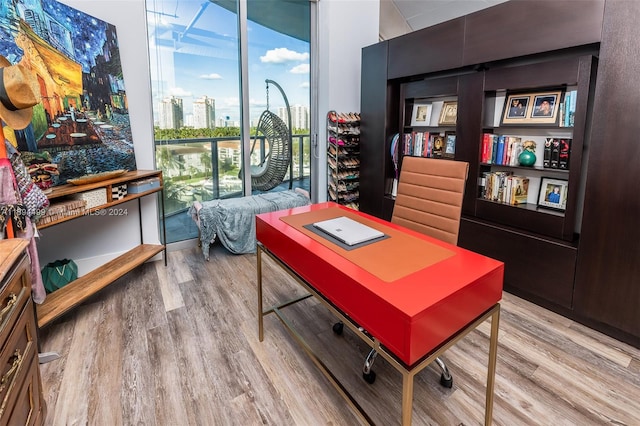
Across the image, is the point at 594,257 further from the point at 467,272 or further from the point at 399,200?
the point at 467,272

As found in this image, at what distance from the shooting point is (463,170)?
1.84 meters

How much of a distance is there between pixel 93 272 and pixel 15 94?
1.51 m

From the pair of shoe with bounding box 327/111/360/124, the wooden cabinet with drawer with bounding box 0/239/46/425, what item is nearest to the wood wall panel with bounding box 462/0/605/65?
the pair of shoe with bounding box 327/111/360/124

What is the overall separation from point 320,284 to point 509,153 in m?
2.22

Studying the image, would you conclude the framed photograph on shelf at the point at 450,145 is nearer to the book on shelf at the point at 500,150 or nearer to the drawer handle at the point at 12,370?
the book on shelf at the point at 500,150

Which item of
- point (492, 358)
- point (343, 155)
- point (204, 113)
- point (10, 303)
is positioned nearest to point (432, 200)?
point (492, 358)

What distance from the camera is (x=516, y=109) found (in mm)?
2795

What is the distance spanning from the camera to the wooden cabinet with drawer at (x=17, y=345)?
105 cm

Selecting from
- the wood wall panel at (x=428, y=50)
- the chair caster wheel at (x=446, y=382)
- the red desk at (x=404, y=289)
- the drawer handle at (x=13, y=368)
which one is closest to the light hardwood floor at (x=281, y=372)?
the chair caster wheel at (x=446, y=382)

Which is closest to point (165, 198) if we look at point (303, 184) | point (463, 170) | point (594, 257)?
point (303, 184)

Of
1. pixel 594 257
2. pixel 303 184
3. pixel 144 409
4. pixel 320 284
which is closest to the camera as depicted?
pixel 320 284

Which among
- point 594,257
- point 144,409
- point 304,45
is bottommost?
point 144,409

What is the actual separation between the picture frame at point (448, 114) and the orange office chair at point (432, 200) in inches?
56.2

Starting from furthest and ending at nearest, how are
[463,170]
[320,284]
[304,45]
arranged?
[304,45] < [463,170] < [320,284]
